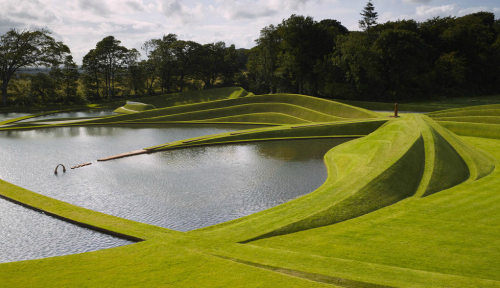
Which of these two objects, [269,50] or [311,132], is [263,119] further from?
[269,50]

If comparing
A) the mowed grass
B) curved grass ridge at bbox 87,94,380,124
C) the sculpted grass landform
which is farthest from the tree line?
the mowed grass

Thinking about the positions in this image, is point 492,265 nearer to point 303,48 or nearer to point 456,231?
point 456,231

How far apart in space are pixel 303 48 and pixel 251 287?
185 ft

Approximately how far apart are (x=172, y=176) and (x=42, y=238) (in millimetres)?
8810

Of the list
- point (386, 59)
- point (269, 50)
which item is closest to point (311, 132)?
point (386, 59)

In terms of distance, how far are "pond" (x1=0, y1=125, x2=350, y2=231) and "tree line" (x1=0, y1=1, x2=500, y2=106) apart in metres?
29.3

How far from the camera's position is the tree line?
2242 inches

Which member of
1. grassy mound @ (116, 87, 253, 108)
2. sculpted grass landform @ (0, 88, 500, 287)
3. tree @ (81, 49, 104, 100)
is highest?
tree @ (81, 49, 104, 100)

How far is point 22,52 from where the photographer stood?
64.3 m

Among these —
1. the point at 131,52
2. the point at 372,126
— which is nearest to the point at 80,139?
the point at 372,126

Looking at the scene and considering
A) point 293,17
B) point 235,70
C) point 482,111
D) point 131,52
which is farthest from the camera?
point 235,70

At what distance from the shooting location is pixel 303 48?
60.4 metres

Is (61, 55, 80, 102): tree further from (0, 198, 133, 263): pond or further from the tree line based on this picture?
(0, 198, 133, 263): pond

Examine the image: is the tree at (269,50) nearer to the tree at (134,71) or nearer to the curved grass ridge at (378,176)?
the tree at (134,71)
